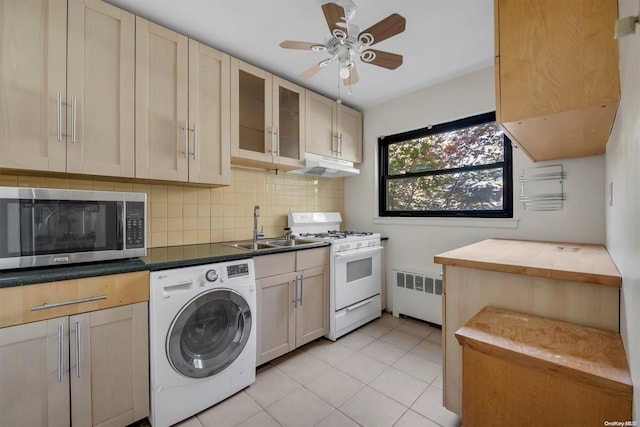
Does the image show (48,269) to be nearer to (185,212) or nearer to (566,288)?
(185,212)

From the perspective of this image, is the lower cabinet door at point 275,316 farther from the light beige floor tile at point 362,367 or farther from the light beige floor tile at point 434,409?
the light beige floor tile at point 434,409

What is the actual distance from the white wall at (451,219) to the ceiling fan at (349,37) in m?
1.14

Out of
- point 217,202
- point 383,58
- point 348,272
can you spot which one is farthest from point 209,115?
point 348,272

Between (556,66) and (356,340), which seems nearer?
(556,66)

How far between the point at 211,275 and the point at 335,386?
1122 mm

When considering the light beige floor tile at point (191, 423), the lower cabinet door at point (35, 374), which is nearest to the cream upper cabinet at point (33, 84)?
the lower cabinet door at point (35, 374)

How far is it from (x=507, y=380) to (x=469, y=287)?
476 millimetres

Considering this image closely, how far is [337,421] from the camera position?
1536 mm

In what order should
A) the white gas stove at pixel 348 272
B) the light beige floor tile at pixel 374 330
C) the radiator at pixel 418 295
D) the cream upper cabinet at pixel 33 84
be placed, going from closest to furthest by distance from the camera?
the cream upper cabinet at pixel 33 84 → the white gas stove at pixel 348 272 → the light beige floor tile at pixel 374 330 → the radiator at pixel 418 295

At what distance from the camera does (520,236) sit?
88.7 inches

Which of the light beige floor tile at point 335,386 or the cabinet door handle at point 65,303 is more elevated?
the cabinet door handle at point 65,303

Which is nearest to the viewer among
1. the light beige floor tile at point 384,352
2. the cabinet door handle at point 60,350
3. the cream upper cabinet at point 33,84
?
the cabinet door handle at point 60,350

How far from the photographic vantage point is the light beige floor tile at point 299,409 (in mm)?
1539

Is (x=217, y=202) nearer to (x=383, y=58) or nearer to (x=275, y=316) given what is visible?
(x=275, y=316)
